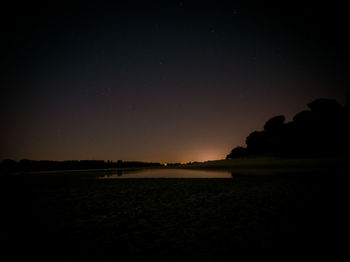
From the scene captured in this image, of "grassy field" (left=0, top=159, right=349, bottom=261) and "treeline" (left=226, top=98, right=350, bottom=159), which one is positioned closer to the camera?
"grassy field" (left=0, top=159, right=349, bottom=261)

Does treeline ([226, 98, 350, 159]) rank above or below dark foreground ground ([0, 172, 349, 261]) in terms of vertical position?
above

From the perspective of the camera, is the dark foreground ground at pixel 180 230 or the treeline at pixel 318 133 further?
the treeline at pixel 318 133

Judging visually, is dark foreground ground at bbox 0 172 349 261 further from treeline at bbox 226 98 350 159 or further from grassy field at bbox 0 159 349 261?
treeline at bbox 226 98 350 159

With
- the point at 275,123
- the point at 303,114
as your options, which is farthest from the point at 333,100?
the point at 275,123

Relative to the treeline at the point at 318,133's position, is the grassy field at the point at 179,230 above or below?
below

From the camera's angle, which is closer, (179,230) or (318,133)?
(179,230)

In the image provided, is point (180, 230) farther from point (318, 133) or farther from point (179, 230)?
point (318, 133)

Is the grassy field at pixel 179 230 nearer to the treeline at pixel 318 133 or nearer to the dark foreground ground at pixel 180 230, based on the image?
the dark foreground ground at pixel 180 230

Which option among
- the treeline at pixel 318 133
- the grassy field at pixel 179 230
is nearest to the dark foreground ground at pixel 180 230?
the grassy field at pixel 179 230

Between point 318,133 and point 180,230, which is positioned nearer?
point 180,230

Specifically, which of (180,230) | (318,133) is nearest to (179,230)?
(180,230)

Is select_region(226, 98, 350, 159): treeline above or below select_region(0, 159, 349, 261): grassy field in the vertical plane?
above

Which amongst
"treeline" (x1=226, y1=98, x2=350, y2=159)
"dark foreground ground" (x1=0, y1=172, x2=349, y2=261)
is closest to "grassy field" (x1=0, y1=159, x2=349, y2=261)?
"dark foreground ground" (x1=0, y1=172, x2=349, y2=261)

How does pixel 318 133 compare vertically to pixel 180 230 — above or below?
above
